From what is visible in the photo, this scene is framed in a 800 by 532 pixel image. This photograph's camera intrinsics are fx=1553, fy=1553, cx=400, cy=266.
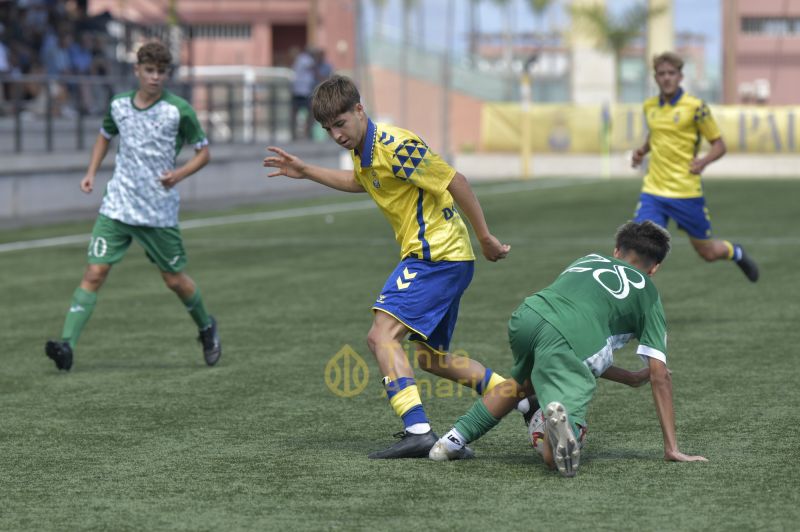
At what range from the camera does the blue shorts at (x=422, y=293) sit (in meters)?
6.66

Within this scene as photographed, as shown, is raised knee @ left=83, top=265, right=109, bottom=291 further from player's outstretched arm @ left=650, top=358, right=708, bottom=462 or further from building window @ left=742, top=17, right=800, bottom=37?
building window @ left=742, top=17, right=800, bottom=37

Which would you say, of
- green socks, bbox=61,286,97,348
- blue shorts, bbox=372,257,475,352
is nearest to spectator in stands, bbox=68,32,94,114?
green socks, bbox=61,286,97,348

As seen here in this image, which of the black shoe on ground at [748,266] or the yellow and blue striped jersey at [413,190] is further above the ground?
the yellow and blue striped jersey at [413,190]

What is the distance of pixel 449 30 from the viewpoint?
191 feet

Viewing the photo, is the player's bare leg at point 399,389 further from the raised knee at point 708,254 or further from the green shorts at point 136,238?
the raised knee at point 708,254

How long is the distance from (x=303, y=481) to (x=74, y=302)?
12.1 ft

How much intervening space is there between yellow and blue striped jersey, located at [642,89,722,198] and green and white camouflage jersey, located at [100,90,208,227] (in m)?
4.22

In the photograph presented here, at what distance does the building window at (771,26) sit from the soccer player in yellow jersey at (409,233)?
45909mm

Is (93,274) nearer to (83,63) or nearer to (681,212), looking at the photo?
(681,212)

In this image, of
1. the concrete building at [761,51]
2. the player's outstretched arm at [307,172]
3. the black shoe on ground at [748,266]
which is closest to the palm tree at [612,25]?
the concrete building at [761,51]

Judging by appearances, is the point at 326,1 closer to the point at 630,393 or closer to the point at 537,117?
the point at 537,117

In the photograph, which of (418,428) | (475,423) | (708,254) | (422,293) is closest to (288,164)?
(422,293)

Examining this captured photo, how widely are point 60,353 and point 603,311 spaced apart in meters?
3.98

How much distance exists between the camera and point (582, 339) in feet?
20.8
